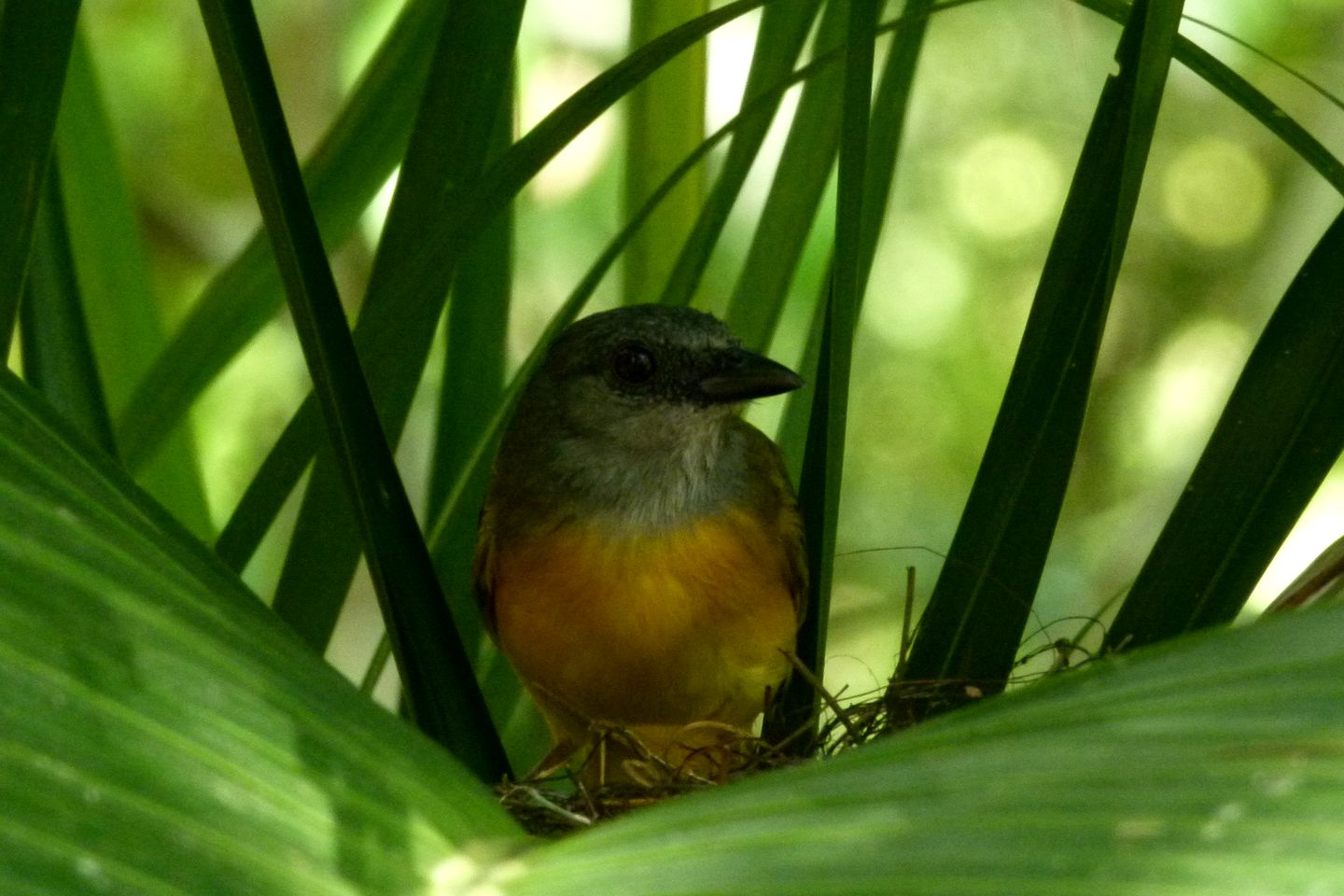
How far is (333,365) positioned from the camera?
5.25ft

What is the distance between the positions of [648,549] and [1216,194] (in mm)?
3052

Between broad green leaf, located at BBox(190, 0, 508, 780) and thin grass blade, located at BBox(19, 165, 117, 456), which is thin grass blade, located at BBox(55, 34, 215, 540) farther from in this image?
broad green leaf, located at BBox(190, 0, 508, 780)

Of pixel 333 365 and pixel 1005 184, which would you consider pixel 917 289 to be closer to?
pixel 1005 184

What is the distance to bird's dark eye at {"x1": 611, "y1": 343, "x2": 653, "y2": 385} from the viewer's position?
104 inches

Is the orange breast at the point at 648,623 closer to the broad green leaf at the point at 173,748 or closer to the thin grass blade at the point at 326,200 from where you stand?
the thin grass blade at the point at 326,200

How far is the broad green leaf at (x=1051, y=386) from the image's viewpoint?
1.61 m

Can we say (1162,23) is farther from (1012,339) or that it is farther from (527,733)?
(1012,339)

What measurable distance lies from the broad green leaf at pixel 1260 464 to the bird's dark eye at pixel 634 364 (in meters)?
1.12

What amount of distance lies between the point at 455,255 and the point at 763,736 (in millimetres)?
900

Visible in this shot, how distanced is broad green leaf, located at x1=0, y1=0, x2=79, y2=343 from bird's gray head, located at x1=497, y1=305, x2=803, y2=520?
1.05m

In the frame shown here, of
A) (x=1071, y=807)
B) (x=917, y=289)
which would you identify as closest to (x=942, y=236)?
(x=917, y=289)

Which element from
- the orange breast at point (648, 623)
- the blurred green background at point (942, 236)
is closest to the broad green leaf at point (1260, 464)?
the orange breast at point (648, 623)

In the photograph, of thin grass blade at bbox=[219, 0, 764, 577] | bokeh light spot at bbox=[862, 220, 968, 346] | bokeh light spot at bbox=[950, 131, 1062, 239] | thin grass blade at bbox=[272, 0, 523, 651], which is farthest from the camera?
bokeh light spot at bbox=[950, 131, 1062, 239]

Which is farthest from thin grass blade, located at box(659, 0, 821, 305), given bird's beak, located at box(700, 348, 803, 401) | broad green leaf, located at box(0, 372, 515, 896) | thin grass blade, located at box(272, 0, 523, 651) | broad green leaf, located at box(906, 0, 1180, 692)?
broad green leaf, located at box(0, 372, 515, 896)
